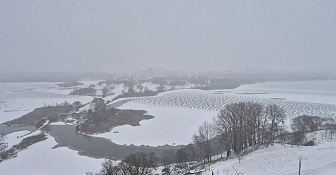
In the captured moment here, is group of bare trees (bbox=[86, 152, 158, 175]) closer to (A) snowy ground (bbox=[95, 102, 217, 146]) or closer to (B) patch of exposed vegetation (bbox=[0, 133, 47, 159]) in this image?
(A) snowy ground (bbox=[95, 102, 217, 146])

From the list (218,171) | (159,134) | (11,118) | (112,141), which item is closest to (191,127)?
(159,134)

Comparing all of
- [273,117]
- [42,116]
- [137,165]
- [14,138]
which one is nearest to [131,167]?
[137,165]

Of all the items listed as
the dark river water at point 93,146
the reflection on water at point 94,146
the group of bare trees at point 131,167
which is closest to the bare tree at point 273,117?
the dark river water at point 93,146

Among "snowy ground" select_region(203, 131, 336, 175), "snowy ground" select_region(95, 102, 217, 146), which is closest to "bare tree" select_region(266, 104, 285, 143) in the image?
"snowy ground" select_region(203, 131, 336, 175)

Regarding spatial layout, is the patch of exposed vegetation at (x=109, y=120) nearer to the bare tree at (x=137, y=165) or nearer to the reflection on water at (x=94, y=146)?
the reflection on water at (x=94, y=146)

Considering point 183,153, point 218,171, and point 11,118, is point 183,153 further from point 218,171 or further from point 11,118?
point 11,118

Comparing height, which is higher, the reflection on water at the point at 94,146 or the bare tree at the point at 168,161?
the bare tree at the point at 168,161
